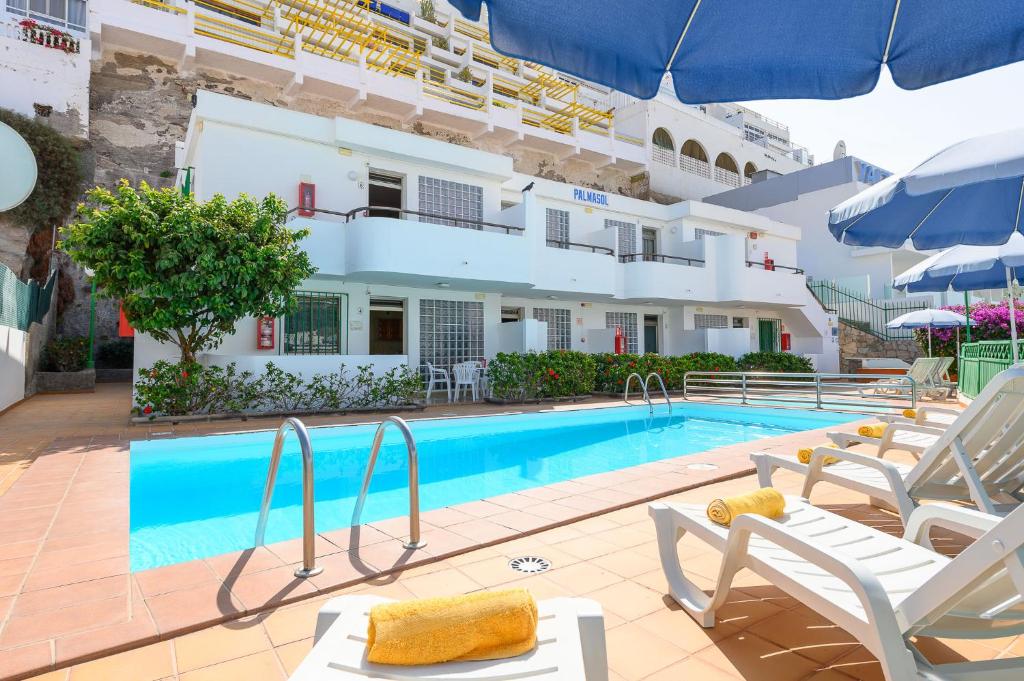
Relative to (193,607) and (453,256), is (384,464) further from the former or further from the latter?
(453,256)

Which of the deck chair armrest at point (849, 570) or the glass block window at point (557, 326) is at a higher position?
the glass block window at point (557, 326)

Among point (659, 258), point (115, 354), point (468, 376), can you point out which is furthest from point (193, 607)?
point (115, 354)

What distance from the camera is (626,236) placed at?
781 inches

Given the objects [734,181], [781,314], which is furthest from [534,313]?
[734,181]

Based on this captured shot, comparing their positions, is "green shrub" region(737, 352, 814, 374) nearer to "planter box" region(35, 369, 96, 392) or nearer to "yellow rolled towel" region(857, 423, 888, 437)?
"yellow rolled towel" region(857, 423, 888, 437)

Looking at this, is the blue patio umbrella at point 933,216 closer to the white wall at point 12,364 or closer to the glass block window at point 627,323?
the white wall at point 12,364

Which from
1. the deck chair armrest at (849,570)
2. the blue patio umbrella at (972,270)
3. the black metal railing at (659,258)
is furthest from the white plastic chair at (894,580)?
the black metal railing at (659,258)

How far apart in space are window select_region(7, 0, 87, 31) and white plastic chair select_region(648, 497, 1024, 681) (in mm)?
24182

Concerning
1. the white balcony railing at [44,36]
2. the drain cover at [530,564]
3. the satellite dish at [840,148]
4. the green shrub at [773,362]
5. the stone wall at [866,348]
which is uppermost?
the satellite dish at [840,148]

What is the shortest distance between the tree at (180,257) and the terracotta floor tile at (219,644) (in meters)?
7.96

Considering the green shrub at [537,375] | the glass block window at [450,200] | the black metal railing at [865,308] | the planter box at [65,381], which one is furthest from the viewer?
the black metal railing at [865,308]

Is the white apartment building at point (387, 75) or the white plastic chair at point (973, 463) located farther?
the white apartment building at point (387, 75)

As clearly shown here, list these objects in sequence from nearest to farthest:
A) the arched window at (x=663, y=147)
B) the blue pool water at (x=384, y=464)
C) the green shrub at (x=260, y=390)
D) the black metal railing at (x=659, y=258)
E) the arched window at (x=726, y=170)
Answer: the blue pool water at (x=384, y=464) < the green shrub at (x=260, y=390) < the black metal railing at (x=659, y=258) < the arched window at (x=663, y=147) < the arched window at (x=726, y=170)

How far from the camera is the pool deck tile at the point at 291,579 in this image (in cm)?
233
